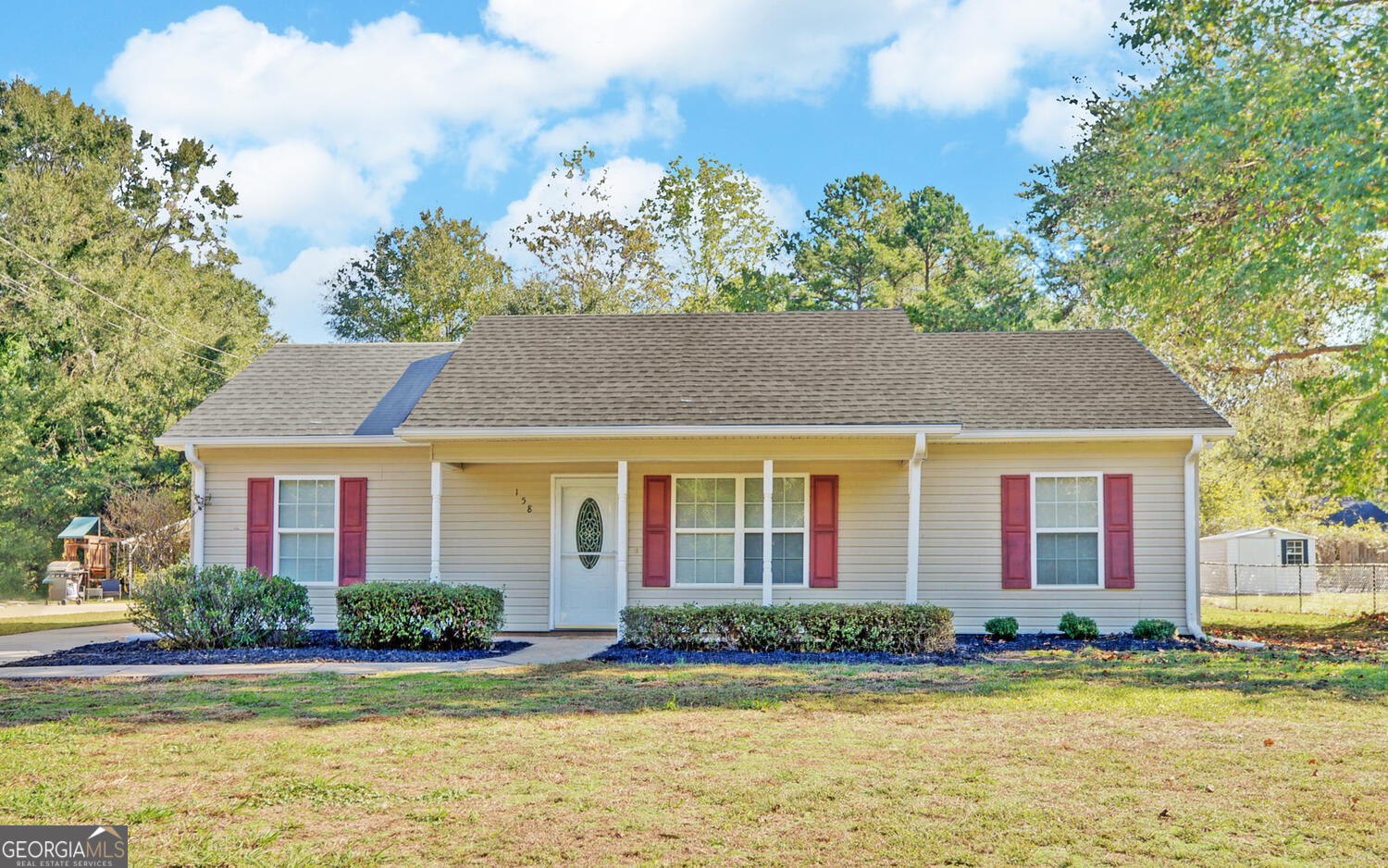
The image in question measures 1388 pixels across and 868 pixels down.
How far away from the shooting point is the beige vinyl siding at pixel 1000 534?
14.6 m

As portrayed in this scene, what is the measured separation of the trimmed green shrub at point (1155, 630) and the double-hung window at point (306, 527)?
35.6 feet

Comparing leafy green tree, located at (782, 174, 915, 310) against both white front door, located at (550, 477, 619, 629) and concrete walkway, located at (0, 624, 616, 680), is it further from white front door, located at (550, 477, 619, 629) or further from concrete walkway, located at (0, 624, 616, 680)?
concrete walkway, located at (0, 624, 616, 680)

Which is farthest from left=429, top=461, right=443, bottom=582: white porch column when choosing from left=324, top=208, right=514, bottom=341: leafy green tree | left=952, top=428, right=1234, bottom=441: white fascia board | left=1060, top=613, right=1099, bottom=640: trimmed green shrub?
left=324, top=208, right=514, bottom=341: leafy green tree

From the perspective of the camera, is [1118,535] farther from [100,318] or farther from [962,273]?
[100,318]

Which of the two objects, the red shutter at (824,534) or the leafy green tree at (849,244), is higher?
the leafy green tree at (849,244)

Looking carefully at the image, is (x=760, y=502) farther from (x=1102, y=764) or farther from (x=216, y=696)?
(x=1102, y=764)

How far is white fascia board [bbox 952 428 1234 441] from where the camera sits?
562 inches

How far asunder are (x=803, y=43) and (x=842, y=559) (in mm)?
10061

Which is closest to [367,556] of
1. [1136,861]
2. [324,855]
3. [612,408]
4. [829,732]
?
[612,408]

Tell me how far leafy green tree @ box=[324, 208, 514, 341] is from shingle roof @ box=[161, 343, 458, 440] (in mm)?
17992

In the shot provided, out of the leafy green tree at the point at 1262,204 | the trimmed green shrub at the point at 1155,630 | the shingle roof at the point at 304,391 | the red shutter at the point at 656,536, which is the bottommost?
the trimmed green shrub at the point at 1155,630

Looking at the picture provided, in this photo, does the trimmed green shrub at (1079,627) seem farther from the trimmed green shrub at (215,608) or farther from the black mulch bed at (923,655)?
the trimmed green shrub at (215,608)

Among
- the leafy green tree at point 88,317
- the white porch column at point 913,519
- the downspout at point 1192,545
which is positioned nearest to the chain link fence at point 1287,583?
the downspout at point 1192,545

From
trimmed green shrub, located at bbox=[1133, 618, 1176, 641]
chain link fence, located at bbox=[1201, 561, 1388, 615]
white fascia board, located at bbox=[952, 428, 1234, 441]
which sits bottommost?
chain link fence, located at bbox=[1201, 561, 1388, 615]
